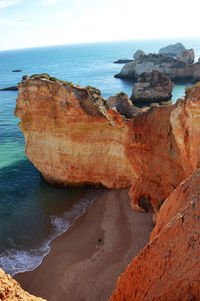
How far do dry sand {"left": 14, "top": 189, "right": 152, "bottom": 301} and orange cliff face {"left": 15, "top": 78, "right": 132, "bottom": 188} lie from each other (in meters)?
2.87

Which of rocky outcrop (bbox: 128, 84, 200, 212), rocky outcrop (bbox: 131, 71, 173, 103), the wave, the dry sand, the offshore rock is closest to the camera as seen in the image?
rocky outcrop (bbox: 128, 84, 200, 212)

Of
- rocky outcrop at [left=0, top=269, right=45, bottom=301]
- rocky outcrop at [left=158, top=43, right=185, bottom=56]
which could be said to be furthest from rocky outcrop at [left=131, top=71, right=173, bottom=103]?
rocky outcrop at [left=158, top=43, right=185, bottom=56]

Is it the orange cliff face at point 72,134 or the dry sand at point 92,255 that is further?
the orange cliff face at point 72,134

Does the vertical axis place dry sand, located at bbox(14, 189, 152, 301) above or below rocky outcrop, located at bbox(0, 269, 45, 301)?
below

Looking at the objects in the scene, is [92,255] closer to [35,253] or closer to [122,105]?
[35,253]

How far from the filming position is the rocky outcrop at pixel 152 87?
1753 inches

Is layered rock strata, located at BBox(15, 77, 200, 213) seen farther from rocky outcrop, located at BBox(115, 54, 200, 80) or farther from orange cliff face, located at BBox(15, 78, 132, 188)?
rocky outcrop, located at BBox(115, 54, 200, 80)

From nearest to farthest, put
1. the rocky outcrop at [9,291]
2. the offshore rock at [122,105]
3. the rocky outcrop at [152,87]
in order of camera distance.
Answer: the rocky outcrop at [9,291] → the offshore rock at [122,105] → the rocky outcrop at [152,87]

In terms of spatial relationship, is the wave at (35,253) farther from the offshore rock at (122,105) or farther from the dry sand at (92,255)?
the offshore rock at (122,105)

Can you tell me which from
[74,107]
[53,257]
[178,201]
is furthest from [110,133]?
[178,201]

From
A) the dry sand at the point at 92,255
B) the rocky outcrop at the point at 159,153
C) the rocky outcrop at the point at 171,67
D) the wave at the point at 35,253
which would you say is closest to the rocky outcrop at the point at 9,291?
the dry sand at the point at 92,255

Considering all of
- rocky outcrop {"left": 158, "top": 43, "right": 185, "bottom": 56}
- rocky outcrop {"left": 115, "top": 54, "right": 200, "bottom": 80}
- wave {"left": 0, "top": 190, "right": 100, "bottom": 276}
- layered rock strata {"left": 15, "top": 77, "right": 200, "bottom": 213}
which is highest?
rocky outcrop {"left": 158, "top": 43, "right": 185, "bottom": 56}

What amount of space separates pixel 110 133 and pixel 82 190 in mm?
4816

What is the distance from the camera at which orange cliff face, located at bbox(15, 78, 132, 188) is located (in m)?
16.5
